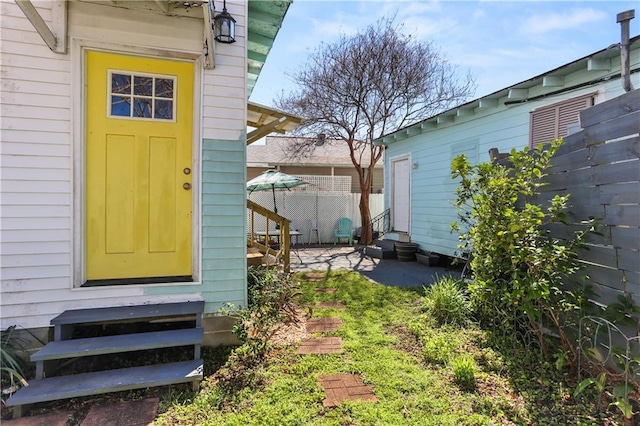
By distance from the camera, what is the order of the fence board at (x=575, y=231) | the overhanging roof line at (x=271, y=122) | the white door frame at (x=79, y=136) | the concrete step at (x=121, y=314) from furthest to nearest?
the overhanging roof line at (x=271, y=122), the white door frame at (x=79, y=136), the concrete step at (x=121, y=314), the fence board at (x=575, y=231)

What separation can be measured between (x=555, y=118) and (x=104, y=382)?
617 centimetres

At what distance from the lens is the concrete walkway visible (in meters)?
6.24

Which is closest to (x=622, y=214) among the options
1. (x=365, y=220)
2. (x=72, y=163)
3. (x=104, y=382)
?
(x=104, y=382)

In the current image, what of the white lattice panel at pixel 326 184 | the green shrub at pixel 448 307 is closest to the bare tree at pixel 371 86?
the white lattice panel at pixel 326 184

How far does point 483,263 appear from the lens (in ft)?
10.8

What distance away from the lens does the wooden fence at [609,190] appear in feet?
7.00

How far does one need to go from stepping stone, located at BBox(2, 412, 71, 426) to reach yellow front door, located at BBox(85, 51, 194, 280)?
1126 millimetres

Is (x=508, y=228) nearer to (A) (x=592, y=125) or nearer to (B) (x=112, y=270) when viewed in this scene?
(A) (x=592, y=125)

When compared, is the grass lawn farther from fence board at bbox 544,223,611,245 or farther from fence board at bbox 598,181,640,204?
fence board at bbox 598,181,640,204

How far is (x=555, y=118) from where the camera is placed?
16.4 feet

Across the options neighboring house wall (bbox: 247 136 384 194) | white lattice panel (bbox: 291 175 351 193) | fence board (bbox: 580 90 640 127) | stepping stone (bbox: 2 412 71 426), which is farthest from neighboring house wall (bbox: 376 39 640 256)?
stepping stone (bbox: 2 412 71 426)

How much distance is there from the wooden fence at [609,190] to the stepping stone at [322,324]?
2376 millimetres

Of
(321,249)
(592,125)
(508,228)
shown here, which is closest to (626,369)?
(508,228)

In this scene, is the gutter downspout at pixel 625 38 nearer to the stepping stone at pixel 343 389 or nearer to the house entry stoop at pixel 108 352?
the stepping stone at pixel 343 389
